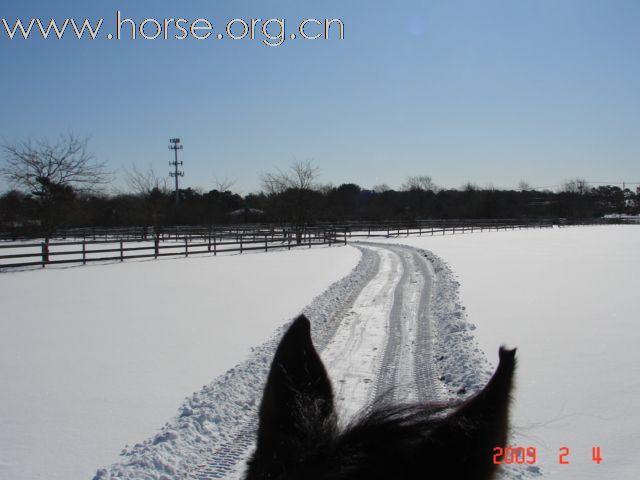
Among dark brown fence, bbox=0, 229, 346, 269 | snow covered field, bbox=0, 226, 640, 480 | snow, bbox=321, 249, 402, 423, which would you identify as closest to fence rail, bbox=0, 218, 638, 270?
dark brown fence, bbox=0, 229, 346, 269

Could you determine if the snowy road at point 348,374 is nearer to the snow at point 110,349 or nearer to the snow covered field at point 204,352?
the snow covered field at point 204,352

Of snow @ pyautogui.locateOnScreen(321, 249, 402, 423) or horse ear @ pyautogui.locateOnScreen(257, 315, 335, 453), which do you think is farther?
snow @ pyautogui.locateOnScreen(321, 249, 402, 423)

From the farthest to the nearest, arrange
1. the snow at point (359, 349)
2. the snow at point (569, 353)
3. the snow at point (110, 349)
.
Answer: the snow at point (359, 349)
the snow at point (110, 349)
the snow at point (569, 353)

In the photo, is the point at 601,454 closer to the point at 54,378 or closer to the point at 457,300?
the point at 54,378

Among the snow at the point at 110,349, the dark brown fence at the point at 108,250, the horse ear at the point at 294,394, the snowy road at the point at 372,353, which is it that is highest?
the horse ear at the point at 294,394

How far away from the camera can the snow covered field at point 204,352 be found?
12.4 feet

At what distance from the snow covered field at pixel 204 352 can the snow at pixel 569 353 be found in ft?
0.07

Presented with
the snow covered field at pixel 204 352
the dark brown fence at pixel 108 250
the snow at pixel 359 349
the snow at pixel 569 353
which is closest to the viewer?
the snow at pixel 569 353

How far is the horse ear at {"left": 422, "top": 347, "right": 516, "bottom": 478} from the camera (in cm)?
73

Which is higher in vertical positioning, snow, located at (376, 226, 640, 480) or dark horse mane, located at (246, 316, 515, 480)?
dark horse mane, located at (246, 316, 515, 480)

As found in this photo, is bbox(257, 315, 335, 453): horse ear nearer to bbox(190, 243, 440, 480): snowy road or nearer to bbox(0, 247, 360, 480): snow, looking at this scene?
bbox(190, 243, 440, 480): snowy road

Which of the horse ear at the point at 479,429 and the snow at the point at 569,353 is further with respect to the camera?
the snow at the point at 569,353

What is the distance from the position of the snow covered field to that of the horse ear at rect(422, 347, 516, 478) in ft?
0.13

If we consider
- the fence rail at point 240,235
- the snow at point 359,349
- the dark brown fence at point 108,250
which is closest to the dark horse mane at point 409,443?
the snow at point 359,349
